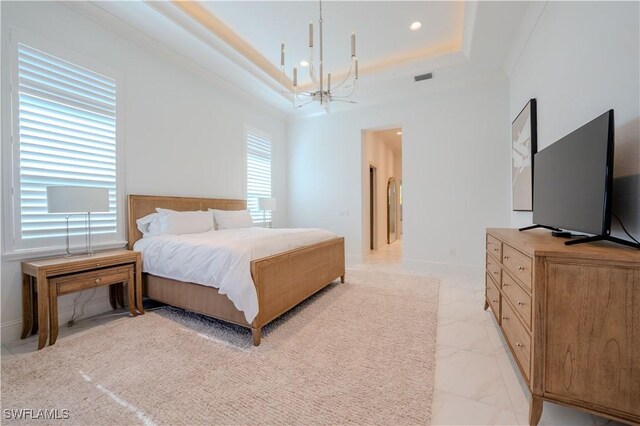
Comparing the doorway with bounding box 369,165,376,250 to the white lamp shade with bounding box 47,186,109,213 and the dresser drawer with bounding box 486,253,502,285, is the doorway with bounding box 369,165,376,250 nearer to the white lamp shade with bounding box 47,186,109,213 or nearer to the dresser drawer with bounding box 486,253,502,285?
the dresser drawer with bounding box 486,253,502,285

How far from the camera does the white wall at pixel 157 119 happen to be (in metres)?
2.32

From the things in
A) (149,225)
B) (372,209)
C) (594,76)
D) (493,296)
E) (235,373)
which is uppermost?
(594,76)

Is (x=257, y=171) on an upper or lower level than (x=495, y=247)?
upper

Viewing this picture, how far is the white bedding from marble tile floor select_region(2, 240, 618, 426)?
A: 2.45ft

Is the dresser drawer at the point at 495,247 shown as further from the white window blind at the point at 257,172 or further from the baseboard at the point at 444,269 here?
the white window blind at the point at 257,172

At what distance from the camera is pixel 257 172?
5.12 meters

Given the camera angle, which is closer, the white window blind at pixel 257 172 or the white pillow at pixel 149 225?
the white pillow at pixel 149 225

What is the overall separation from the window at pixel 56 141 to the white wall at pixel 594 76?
4213 mm

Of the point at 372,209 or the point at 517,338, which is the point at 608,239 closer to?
the point at 517,338

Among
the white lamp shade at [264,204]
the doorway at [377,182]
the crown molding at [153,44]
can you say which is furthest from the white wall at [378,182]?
the crown molding at [153,44]

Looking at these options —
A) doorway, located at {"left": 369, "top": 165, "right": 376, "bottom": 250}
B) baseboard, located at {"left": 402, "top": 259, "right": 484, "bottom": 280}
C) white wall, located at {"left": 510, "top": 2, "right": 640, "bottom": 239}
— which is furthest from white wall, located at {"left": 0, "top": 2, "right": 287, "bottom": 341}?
white wall, located at {"left": 510, "top": 2, "right": 640, "bottom": 239}

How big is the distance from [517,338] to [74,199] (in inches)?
136

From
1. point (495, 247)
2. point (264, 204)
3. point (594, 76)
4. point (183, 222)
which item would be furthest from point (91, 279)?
point (594, 76)

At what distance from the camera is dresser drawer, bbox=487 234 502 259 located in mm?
2121
